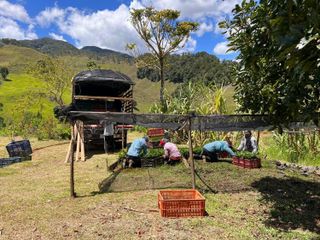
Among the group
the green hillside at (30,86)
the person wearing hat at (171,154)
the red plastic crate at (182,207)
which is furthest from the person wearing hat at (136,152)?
the green hillside at (30,86)

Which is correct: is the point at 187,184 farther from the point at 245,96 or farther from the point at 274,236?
the point at 274,236

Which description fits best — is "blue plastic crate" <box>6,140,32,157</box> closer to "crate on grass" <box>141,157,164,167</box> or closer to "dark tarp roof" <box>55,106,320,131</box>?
"crate on grass" <box>141,157,164,167</box>

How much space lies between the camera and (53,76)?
29688 millimetres

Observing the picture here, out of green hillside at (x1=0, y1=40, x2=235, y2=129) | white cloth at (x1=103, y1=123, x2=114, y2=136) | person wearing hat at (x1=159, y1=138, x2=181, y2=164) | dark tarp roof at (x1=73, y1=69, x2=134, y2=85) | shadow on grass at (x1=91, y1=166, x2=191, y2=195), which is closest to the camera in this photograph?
shadow on grass at (x1=91, y1=166, x2=191, y2=195)

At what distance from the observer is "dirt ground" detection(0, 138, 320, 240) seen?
23.0ft

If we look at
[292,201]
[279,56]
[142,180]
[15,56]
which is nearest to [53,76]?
A: [142,180]

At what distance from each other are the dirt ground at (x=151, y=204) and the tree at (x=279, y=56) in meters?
2.04

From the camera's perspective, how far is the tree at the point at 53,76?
29.6m

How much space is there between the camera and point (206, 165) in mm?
12828

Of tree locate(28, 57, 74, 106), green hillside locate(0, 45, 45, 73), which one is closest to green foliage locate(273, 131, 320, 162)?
tree locate(28, 57, 74, 106)

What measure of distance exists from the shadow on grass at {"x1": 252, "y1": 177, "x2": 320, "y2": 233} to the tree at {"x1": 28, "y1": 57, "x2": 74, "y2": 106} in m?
21.6

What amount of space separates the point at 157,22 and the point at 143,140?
47.9ft

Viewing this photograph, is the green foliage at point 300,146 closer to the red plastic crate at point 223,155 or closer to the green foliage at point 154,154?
the red plastic crate at point 223,155

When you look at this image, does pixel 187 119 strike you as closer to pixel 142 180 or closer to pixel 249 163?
pixel 142 180
